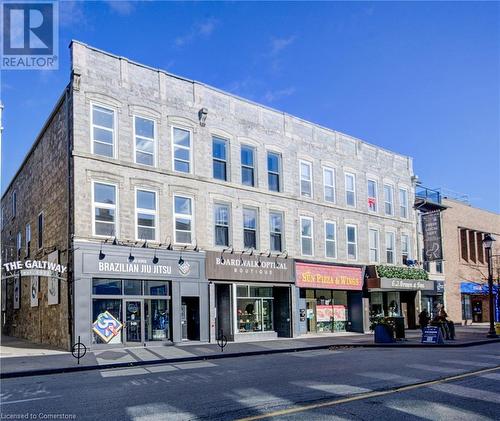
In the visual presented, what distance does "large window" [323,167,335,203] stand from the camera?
30.3 meters

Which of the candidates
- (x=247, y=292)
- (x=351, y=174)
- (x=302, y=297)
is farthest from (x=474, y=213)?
(x=247, y=292)

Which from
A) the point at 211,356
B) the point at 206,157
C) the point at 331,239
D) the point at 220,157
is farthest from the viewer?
the point at 331,239

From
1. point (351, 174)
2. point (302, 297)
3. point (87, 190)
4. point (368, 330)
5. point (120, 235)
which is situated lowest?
point (368, 330)

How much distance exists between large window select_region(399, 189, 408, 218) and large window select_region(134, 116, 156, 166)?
19.0 m

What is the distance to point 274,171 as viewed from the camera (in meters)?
27.7

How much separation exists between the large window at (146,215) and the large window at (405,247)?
18.8m

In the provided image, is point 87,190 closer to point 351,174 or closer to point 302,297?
point 302,297

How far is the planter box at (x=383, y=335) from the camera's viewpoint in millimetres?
21945

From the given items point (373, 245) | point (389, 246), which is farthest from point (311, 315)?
point (389, 246)

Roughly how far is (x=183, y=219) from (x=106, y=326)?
5588mm

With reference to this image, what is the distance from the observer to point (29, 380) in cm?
1298

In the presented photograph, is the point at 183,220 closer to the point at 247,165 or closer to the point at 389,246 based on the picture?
the point at 247,165

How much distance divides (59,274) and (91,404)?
12.6 m

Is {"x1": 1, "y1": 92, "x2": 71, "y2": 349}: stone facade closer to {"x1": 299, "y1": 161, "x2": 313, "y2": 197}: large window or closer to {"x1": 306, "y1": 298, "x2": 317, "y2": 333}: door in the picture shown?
{"x1": 299, "y1": 161, "x2": 313, "y2": 197}: large window
